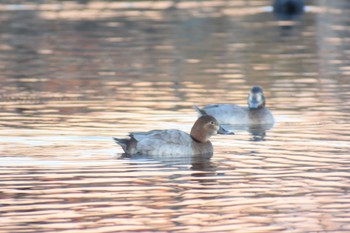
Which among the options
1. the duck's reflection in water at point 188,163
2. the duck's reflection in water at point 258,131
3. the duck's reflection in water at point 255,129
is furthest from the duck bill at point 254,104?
the duck's reflection in water at point 188,163

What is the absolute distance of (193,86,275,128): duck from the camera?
64.6 feet

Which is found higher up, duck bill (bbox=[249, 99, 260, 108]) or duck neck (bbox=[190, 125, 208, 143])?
duck bill (bbox=[249, 99, 260, 108])

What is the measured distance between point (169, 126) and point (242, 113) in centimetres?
173

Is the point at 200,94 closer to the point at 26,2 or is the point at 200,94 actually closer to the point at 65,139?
the point at 65,139

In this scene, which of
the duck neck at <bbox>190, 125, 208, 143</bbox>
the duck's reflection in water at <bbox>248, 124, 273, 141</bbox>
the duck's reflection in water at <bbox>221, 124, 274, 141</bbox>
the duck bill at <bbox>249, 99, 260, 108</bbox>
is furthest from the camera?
the duck bill at <bbox>249, 99, 260, 108</bbox>

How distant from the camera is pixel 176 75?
26.0m

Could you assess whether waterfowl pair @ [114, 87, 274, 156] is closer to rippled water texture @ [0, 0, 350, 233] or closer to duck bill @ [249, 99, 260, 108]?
rippled water texture @ [0, 0, 350, 233]

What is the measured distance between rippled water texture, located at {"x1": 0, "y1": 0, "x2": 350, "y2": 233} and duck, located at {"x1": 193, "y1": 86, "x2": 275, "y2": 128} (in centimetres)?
40

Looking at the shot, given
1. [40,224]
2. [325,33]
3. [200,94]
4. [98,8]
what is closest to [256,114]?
[200,94]

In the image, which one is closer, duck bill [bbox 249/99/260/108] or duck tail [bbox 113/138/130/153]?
duck tail [bbox 113/138/130/153]

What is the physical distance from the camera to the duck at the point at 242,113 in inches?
775

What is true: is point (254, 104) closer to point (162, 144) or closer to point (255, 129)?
point (255, 129)

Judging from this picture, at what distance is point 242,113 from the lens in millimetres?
20031

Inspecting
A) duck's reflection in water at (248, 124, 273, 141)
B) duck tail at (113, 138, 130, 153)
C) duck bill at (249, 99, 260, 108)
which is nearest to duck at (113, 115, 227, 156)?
duck tail at (113, 138, 130, 153)
